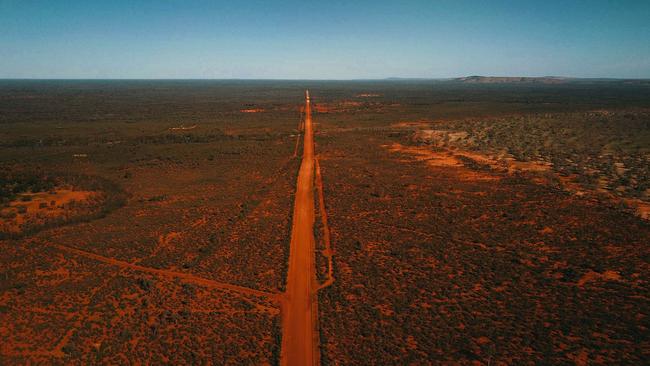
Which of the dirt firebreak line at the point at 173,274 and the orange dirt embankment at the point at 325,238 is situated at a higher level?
the orange dirt embankment at the point at 325,238

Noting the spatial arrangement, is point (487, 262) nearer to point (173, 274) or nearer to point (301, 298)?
point (301, 298)

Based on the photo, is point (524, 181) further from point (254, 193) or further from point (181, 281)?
point (181, 281)

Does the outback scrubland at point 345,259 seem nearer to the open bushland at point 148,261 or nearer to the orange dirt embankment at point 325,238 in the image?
the open bushland at point 148,261

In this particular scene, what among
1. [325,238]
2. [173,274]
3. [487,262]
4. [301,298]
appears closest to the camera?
[301,298]

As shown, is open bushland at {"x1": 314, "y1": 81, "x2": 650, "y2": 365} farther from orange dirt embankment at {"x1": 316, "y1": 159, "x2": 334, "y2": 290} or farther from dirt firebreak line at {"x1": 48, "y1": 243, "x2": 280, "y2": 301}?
dirt firebreak line at {"x1": 48, "y1": 243, "x2": 280, "y2": 301}

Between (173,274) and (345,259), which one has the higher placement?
(345,259)

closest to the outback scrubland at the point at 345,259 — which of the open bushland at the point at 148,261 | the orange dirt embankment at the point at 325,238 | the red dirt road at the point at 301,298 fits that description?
the open bushland at the point at 148,261

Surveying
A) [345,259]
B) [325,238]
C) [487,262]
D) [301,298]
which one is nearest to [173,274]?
[301,298]
